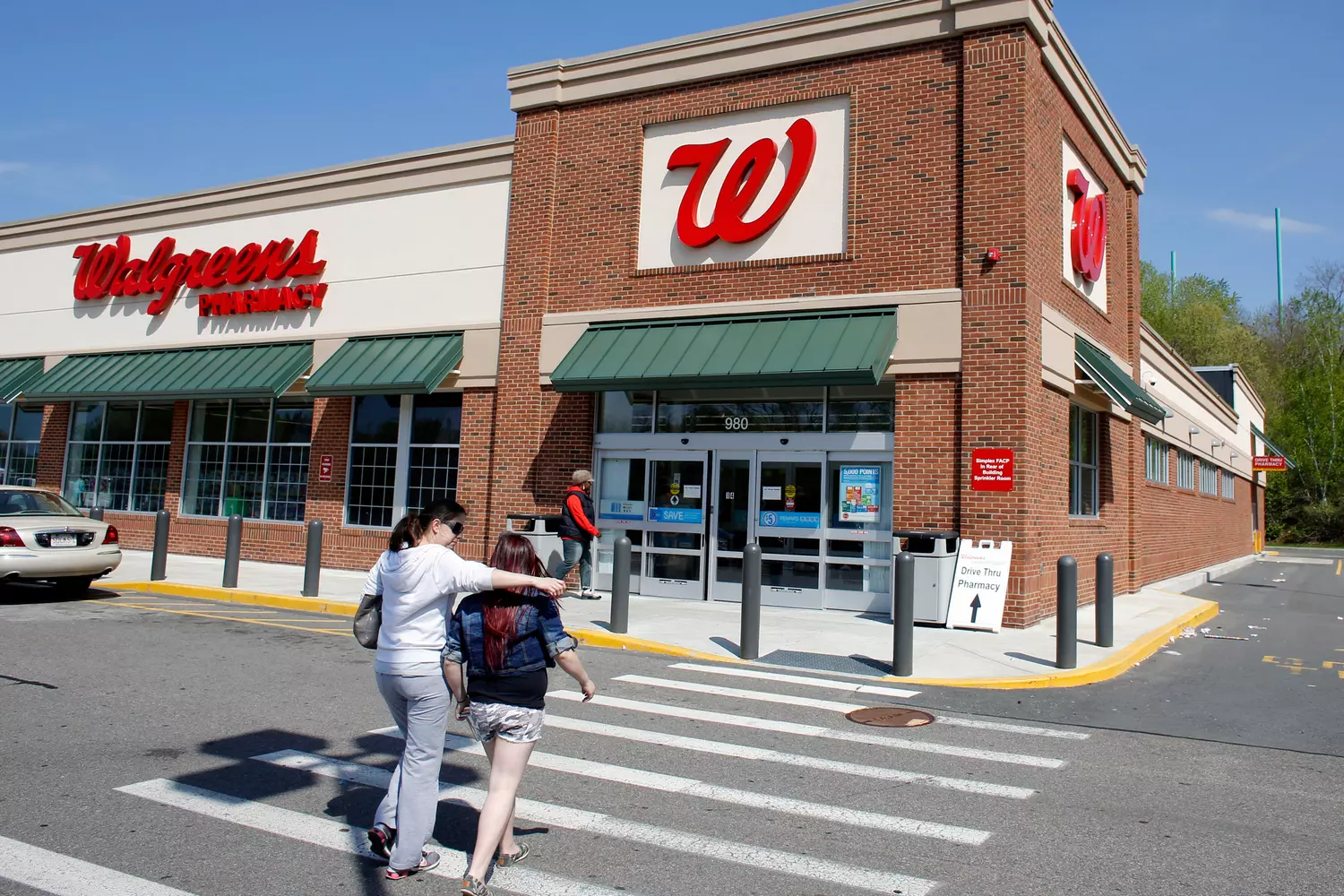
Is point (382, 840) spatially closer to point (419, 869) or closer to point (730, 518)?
point (419, 869)

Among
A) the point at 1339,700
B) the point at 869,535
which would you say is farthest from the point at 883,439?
the point at 1339,700

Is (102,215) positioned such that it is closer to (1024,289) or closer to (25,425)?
(25,425)

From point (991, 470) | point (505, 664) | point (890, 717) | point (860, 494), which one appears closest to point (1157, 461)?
point (991, 470)

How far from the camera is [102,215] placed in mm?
21516

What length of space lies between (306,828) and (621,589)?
21.3 feet

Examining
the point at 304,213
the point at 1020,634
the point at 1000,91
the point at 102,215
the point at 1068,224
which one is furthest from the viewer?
the point at 102,215

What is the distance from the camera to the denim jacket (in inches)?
164

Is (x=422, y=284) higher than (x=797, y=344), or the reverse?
(x=422, y=284)

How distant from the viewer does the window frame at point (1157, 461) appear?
20.1 meters

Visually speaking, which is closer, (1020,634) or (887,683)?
(887,683)

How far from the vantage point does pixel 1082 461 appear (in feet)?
52.5

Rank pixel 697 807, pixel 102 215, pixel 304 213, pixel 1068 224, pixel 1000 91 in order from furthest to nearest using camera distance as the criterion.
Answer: pixel 102 215, pixel 304 213, pixel 1068 224, pixel 1000 91, pixel 697 807

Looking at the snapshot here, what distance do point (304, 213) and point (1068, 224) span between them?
13645mm

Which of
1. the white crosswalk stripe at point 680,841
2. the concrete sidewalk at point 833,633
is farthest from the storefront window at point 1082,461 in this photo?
the white crosswalk stripe at point 680,841
